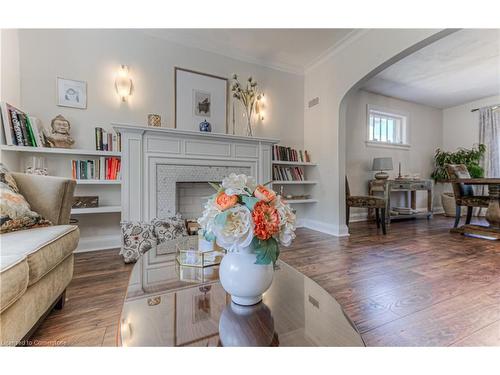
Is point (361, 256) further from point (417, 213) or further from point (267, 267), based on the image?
point (417, 213)

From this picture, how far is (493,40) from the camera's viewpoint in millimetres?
2828

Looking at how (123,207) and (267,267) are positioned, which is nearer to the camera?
(267,267)

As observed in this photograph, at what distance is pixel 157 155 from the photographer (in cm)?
259

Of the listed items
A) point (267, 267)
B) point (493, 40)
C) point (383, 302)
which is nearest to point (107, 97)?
point (267, 267)

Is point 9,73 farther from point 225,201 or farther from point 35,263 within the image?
point 225,201

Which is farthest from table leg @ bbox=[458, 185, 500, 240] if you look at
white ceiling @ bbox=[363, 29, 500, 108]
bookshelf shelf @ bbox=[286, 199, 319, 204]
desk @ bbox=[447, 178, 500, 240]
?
bookshelf shelf @ bbox=[286, 199, 319, 204]

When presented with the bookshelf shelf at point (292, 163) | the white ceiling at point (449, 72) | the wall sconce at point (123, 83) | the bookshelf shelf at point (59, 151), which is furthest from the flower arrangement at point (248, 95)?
the white ceiling at point (449, 72)

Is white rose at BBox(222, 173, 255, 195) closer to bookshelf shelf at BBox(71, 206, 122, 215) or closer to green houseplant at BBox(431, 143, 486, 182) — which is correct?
bookshelf shelf at BBox(71, 206, 122, 215)

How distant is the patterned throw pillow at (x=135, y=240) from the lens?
2092 mm

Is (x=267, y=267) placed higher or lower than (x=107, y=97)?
lower

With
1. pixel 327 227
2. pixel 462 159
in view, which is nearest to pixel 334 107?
pixel 327 227
